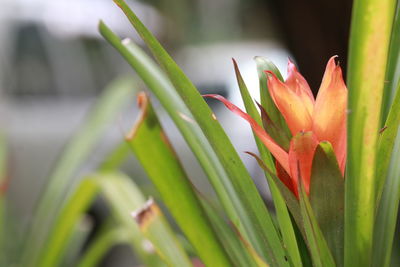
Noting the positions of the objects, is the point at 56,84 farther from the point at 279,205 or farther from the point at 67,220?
the point at 279,205

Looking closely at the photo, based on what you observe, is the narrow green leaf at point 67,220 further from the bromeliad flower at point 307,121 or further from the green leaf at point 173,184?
the bromeliad flower at point 307,121

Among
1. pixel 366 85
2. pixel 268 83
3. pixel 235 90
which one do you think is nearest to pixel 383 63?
pixel 366 85

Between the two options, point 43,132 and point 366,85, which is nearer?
point 366,85

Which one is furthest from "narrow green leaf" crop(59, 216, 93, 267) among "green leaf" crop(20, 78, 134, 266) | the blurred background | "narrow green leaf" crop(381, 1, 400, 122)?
"narrow green leaf" crop(381, 1, 400, 122)

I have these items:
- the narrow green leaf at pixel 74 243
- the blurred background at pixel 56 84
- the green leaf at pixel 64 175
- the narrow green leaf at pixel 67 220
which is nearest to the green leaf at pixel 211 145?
the narrow green leaf at pixel 67 220

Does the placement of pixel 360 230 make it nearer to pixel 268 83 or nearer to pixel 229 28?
pixel 268 83

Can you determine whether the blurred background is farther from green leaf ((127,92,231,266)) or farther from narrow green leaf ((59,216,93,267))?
green leaf ((127,92,231,266))
